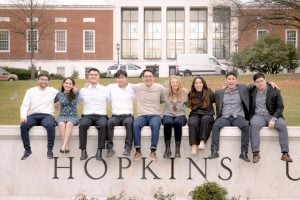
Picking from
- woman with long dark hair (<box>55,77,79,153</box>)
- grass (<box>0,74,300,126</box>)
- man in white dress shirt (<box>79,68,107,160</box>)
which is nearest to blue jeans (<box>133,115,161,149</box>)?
man in white dress shirt (<box>79,68,107,160</box>)

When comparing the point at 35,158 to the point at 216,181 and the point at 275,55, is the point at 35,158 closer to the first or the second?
the point at 216,181

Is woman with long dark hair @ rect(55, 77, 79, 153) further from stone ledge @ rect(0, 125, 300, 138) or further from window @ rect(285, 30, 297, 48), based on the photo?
window @ rect(285, 30, 297, 48)

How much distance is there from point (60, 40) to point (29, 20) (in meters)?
4.29

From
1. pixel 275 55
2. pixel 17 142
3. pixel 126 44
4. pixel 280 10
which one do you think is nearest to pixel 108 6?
pixel 126 44

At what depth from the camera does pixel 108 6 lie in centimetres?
6156

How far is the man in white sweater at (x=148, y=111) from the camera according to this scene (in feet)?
31.0

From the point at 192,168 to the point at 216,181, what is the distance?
1.42ft

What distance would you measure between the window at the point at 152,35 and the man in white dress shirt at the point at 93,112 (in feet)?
173

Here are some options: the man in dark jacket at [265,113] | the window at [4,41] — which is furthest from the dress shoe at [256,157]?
the window at [4,41]

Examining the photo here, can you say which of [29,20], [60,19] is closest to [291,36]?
[60,19]

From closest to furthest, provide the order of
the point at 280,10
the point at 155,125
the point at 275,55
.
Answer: the point at 155,125
the point at 280,10
the point at 275,55

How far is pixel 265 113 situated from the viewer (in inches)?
378

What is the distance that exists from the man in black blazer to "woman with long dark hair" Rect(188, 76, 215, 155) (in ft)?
0.41

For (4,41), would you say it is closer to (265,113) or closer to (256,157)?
(265,113)
